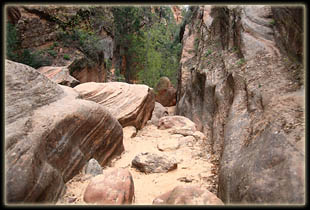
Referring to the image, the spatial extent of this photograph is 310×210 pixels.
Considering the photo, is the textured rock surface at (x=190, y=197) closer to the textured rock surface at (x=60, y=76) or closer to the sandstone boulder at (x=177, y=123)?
the sandstone boulder at (x=177, y=123)

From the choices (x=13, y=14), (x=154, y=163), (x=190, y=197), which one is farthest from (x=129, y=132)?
(x=13, y=14)

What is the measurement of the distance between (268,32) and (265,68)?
4.37ft

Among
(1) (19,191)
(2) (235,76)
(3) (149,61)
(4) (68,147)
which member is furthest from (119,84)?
(3) (149,61)

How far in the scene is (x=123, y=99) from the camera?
8008 mm

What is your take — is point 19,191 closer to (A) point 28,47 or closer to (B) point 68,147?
(B) point 68,147

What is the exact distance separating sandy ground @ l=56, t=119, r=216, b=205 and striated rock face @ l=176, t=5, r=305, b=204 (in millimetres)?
388

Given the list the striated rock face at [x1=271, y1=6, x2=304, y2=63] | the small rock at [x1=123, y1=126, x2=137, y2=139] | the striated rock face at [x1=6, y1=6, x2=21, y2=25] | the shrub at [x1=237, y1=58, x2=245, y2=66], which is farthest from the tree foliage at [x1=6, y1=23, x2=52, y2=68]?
the striated rock face at [x1=271, y1=6, x2=304, y2=63]

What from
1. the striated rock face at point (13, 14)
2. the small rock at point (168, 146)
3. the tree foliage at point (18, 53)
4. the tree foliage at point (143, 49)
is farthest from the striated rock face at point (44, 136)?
the tree foliage at point (143, 49)

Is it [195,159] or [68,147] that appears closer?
[68,147]

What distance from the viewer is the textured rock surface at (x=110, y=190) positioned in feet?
9.52

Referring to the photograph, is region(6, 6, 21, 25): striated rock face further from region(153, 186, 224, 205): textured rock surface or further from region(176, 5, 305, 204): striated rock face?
region(153, 186, 224, 205): textured rock surface

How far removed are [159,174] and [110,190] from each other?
1.51 m

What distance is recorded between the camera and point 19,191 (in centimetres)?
247

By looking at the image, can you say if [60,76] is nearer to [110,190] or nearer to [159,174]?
[159,174]
